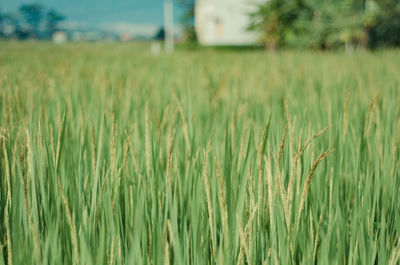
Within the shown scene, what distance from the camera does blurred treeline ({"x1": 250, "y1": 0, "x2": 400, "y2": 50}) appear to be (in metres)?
7.62

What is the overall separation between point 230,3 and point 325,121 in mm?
20814

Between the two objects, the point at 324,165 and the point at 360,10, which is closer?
the point at 324,165

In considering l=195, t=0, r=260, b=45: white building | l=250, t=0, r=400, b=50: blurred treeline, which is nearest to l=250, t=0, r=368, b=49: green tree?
l=250, t=0, r=400, b=50: blurred treeline

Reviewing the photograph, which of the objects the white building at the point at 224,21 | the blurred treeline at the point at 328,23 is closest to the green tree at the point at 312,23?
the blurred treeline at the point at 328,23

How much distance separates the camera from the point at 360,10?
7.88 meters

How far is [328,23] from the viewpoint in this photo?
313 inches

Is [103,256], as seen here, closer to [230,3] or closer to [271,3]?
[271,3]

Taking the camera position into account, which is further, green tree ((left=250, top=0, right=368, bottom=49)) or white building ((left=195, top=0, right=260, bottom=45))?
→ white building ((left=195, top=0, right=260, bottom=45))

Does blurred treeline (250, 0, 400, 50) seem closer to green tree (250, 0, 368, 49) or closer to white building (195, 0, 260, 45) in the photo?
green tree (250, 0, 368, 49)

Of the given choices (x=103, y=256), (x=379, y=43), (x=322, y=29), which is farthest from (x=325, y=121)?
(x=379, y=43)

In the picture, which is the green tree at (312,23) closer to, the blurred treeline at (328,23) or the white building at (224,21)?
the blurred treeline at (328,23)

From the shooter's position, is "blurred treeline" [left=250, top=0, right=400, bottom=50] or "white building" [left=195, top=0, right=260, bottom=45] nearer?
"blurred treeline" [left=250, top=0, right=400, bottom=50]

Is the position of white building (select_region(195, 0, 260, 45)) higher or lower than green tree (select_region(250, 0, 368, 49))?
higher

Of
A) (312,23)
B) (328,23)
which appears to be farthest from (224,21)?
(328,23)
